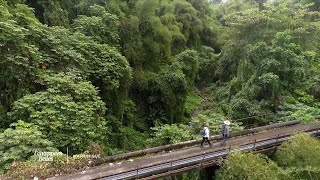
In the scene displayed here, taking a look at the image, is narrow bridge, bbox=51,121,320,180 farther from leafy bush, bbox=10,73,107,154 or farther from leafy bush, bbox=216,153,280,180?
leafy bush, bbox=10,73,107,154

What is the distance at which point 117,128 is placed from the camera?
20.1m

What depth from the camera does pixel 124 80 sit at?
19641 mm

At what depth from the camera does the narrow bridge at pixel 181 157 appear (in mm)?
10445

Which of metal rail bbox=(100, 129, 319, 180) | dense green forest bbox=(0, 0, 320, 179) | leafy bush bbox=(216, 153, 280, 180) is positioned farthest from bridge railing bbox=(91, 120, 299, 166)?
leafy bush bbox=(216, 153, 280, 180)

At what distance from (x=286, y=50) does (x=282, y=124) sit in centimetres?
546

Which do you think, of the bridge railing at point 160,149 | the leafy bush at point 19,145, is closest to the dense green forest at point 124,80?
the leafy bush at point 19,145

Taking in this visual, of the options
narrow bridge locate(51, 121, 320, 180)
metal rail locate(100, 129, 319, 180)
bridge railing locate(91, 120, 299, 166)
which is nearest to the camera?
metal rail locate(100, 129, 319, 180)

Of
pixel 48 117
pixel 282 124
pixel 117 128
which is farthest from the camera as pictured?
pixel 117 128

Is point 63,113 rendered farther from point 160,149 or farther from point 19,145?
point 160,149

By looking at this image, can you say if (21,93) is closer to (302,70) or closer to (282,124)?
(282,124)

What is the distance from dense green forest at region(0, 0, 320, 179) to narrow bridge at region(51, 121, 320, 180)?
0.86m

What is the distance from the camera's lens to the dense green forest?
12.6m

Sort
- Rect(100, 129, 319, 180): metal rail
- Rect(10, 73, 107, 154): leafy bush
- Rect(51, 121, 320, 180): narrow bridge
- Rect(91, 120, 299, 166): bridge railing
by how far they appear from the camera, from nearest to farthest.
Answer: Rect(100, 129, 319, 180): metal rail
Rect(51, 121, 320, 180): narrow bridge
Rect(91, 120, 299, 166): bridge railing
Rect(10, 73, 107, 154): leafy bush

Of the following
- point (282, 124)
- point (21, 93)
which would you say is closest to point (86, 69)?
point (21, 93)
